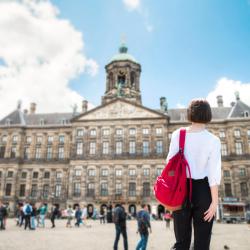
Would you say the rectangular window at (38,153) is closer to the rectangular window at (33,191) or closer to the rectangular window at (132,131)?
the rectangular window at (33,191)

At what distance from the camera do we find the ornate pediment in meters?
47.5

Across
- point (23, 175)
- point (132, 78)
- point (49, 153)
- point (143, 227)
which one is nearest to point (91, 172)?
point (49, 153)

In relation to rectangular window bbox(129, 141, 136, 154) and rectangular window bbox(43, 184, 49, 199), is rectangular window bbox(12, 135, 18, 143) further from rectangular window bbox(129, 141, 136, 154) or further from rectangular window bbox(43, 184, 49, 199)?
rectangular window bbox(129, 141, 136, 154)

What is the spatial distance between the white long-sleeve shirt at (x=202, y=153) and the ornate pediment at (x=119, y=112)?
146 feet

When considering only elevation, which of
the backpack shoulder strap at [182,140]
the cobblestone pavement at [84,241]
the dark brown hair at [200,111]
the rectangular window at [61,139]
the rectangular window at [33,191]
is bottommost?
the cobblestone pavement at [84,241]

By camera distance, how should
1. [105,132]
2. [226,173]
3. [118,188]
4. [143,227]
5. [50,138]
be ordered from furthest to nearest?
[50,138]
[105,132]
[226,173]
[118,188]
[143,227]

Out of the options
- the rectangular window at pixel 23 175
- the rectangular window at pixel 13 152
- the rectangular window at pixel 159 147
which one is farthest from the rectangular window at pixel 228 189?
the rectangular window at pixel 13 152

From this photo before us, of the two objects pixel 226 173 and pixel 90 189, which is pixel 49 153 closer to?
pixel 90 189

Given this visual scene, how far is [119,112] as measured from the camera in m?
48.1

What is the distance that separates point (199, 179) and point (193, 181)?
0.21 feet

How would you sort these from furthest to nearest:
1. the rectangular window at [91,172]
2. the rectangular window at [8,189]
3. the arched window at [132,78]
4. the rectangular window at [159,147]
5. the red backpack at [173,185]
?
the arched window at [132,78], the rectangular window at [8,189], the rectangular window at [91,172], the rectangular window at [159,147], the red backpack at [173,185]

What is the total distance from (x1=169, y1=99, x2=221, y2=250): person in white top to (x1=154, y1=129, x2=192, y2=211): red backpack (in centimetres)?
9

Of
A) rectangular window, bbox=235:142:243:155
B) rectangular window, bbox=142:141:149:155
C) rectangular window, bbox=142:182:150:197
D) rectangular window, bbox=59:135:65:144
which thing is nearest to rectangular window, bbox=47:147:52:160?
rectangular window, bbox=59:135:65:144

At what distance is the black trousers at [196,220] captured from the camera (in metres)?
2.73
